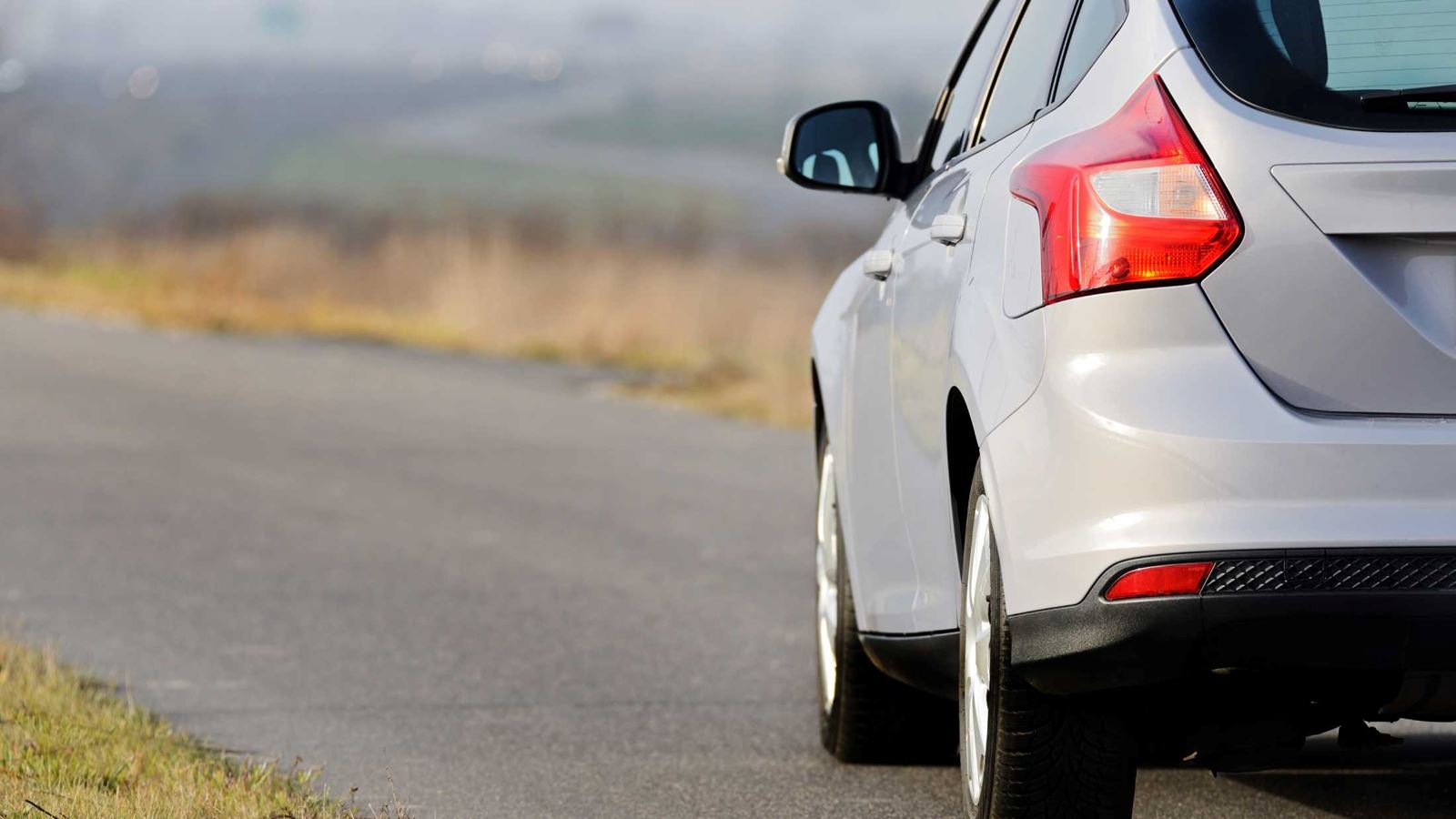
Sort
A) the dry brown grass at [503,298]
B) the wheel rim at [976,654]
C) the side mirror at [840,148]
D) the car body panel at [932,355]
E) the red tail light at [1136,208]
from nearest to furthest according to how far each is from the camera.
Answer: the red tail light at [1136,208] < the wheel rim at [976,654] < the car body panel at [932,355] < the side mirror at [840,148] < the dry brown grass at [503,298]

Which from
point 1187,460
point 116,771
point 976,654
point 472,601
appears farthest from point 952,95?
point 472,601

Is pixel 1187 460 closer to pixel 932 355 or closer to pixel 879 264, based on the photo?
pixel 932 355

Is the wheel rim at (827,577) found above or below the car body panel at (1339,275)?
below

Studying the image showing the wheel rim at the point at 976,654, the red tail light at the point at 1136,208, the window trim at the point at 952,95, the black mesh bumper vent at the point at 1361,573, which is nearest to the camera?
the black mesh bumper vent at the point at 1361,573

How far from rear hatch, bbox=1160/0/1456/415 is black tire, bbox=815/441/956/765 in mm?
2082

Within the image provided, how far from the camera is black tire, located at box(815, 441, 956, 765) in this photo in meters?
5.30

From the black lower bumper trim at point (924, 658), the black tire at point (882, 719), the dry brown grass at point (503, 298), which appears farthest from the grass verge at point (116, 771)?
the dry brown grass at point (503, 298)

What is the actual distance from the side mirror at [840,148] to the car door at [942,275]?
18.8 inches

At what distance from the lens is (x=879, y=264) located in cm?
497

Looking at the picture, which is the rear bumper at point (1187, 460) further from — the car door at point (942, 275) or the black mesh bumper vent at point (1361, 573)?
the car door at point (942, 275)

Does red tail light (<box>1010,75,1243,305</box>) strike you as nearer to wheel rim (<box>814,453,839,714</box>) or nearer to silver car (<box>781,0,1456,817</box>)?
silver car (<box>781,0,1456,817</box>)

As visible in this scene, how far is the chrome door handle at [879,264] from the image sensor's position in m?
4.88

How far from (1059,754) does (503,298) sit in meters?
21.7

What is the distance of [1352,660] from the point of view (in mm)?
3258
